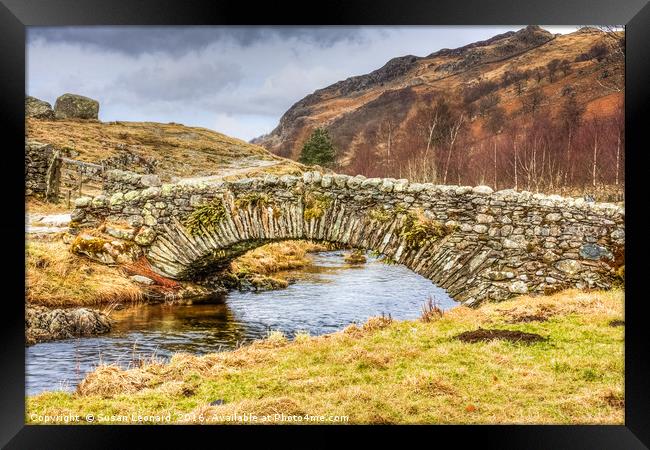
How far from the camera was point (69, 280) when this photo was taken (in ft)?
27.4

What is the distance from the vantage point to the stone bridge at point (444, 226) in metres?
7.23

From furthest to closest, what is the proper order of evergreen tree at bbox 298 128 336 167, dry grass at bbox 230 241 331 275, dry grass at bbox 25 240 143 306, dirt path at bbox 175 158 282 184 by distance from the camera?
dry grass at bbox 230 241 331 275 < dirt path at bbox 175 158 282 184 < evergreen tree at bbox 298 128 336 167 < dry grass at bbox 25 240 143 306

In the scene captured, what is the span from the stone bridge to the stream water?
1020mm

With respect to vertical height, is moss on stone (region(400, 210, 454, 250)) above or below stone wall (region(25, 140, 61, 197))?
below

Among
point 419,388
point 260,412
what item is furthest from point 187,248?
point 419,388

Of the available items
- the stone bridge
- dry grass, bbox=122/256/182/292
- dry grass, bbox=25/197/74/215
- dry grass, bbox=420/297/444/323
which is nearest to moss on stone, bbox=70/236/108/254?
dry grass, bbox=122/256/182/292

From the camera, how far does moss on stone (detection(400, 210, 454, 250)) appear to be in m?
7.47

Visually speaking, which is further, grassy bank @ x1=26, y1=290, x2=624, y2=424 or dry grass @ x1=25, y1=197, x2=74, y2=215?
dry grass @ x1=25, y1=197, x2=74, y2=215

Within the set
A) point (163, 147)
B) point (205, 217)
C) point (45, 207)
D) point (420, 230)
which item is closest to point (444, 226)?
point (420, 230)

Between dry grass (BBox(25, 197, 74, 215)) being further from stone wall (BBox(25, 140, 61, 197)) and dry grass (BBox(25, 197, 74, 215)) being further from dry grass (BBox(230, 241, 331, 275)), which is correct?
dry grass (BBox(230, 241, 331, 275))

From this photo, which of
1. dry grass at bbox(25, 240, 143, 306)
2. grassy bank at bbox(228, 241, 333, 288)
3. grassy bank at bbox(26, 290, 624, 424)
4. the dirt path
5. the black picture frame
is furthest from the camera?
grassy bank at bbox(228, 241, 333, 288)

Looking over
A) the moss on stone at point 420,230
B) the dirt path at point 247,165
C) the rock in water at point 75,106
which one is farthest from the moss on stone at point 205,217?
the moss on stone at point 420,230
